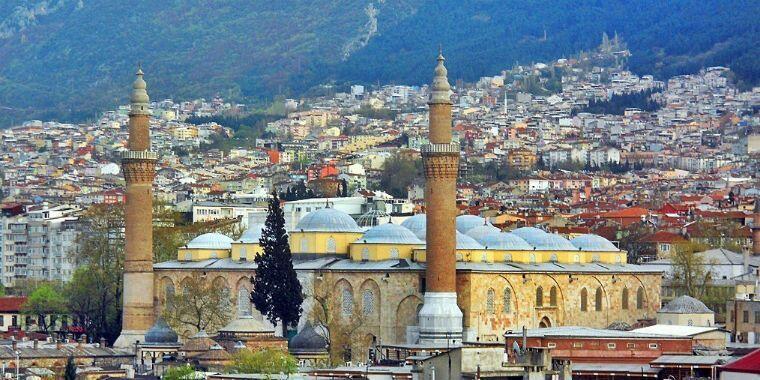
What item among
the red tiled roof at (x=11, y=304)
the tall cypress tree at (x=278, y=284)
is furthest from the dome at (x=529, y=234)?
the red tiled roof at (x=11, y=304)

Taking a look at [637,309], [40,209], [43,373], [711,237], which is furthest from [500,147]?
[43,373]

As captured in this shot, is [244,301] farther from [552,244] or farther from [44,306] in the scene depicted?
[44,306]

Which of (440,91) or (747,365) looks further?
(440,91)

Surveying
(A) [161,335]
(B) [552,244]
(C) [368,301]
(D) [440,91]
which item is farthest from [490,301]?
(A) [161,335]

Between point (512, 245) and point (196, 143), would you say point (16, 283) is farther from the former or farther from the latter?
point (196, 143)

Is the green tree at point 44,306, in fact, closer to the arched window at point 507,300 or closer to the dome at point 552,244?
the dome at point 552,244
